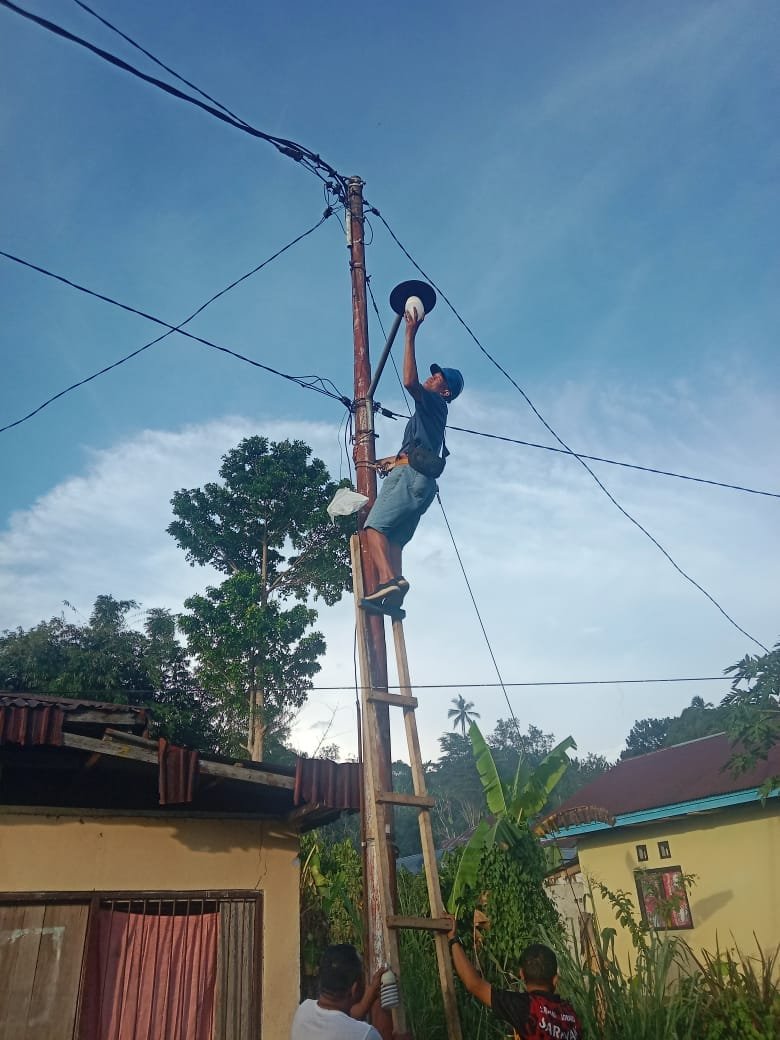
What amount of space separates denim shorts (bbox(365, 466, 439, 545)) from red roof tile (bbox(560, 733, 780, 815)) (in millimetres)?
6738

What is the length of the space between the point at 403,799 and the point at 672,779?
9790 millimetres

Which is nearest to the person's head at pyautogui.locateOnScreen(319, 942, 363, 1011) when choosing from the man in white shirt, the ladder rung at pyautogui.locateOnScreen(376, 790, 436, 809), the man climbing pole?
the man in white shirt

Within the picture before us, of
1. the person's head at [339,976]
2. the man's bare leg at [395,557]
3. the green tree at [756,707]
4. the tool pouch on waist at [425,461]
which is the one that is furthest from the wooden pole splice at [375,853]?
the green tree at [756,707]

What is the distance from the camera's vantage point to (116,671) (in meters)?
19.3

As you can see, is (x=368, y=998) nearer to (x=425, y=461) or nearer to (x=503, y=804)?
(x=425, y=461)

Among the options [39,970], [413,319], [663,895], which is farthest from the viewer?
[663,895]

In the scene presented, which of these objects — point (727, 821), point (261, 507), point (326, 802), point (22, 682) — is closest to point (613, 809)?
point (727, 821)

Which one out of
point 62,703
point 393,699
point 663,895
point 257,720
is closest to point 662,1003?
point 393,699

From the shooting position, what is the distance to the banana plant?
10117mm

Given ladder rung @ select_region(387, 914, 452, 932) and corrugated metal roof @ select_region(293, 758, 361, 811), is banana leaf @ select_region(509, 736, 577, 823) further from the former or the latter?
ladder rung @ select_region(387, 914, 452, 932)

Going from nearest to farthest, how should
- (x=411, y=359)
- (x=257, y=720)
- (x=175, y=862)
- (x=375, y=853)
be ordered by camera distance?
(x=375, y=853) → (x=411, y=359) → (x=175, y=862) → (x=257, y=720)

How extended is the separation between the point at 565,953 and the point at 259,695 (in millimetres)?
12588

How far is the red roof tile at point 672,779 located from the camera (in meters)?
11.1

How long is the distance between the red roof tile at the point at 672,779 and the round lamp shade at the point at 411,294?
7453 millimetres
